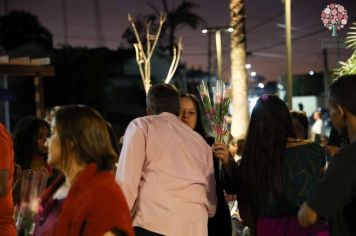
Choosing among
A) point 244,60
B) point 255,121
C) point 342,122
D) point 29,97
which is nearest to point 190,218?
point 255,121

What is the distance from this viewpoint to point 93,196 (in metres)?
2.37

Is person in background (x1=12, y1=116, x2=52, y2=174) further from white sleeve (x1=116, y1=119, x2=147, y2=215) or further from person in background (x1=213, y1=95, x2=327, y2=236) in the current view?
person in background (x1=213, y1=95, x2=327, y2=236)

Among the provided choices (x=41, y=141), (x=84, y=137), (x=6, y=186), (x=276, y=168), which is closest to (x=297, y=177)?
(x=276, y=168)

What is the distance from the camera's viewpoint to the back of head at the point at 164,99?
394 centimetres

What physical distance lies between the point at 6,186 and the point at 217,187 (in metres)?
1.56

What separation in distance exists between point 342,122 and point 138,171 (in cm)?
144

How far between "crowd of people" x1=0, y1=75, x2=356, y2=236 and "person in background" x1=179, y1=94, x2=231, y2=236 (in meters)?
0.01

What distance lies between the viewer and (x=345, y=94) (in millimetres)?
2848

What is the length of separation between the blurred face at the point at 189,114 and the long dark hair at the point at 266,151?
1.12 m

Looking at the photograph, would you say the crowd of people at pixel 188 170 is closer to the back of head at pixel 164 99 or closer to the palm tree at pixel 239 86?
the back of head at pixel 164 99

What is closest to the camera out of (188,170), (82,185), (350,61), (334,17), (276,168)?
(82,185)

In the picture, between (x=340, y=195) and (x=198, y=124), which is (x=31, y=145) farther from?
(x=340, y=195)

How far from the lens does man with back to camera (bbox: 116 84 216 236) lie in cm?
373

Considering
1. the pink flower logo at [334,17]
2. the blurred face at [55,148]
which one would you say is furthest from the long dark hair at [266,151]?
the pink flower logo at [334,17]
